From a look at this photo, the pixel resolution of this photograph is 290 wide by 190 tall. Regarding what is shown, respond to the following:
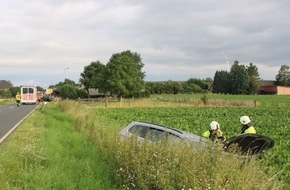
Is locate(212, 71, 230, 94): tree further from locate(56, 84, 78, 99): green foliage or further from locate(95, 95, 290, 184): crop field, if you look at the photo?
locate(95, 95, 290, 184): crop field

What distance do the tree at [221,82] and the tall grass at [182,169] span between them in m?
123

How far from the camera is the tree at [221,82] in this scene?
130m

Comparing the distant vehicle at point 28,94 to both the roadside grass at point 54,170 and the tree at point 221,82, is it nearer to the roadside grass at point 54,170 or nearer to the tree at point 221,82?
the roadside grass at point 54,170

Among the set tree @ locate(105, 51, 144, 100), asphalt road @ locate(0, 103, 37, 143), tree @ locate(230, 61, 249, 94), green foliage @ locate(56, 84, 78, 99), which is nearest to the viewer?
asphalt road @ locate(0, 103, 37, 143)

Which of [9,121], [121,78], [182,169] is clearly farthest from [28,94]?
[182,169]

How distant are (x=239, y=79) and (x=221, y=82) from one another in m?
7.89

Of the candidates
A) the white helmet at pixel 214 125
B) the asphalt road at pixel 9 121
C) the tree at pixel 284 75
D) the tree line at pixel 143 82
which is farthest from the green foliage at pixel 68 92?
the white helmet at pixel 214 125

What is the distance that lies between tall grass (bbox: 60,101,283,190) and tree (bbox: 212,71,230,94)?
404 ft

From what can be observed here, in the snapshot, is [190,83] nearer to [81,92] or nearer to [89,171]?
[81,92]

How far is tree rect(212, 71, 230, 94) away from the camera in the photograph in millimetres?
129625

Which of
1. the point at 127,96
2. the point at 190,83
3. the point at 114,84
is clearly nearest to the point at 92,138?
the point at 114,84

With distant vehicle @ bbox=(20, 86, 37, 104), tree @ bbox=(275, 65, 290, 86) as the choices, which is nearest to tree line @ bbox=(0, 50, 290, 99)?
tree @ bbox=(275, 65, 290, 86)

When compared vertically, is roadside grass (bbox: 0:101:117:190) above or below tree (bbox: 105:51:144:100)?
below

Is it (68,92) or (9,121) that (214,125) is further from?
(68,92)
